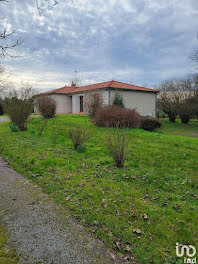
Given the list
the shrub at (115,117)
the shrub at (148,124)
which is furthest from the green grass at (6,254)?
the shrub at (148,124)

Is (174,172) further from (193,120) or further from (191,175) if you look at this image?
(193,120)

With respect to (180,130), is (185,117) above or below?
above

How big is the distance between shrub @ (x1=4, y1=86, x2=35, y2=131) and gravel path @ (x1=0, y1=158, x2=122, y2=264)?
750 cm

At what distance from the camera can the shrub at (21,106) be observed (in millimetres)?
10484

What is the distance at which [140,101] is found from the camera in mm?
23219

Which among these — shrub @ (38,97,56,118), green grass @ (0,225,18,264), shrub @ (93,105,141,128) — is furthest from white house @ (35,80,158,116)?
green grass @ (0,225,18,264)

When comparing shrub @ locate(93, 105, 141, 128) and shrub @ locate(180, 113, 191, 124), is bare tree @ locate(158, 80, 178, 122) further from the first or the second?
shrub @ locate(93, 105, 141, 128)

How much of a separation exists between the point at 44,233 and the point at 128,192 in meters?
1.90

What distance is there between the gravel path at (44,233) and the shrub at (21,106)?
750cm

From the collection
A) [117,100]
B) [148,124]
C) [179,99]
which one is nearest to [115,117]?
[148,124]

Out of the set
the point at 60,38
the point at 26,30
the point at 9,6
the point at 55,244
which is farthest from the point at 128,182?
the point at 9,6

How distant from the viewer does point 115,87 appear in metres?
20.5

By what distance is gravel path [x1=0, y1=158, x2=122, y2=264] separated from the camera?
84.7 inches

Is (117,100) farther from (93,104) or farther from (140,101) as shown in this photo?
(140,101)
